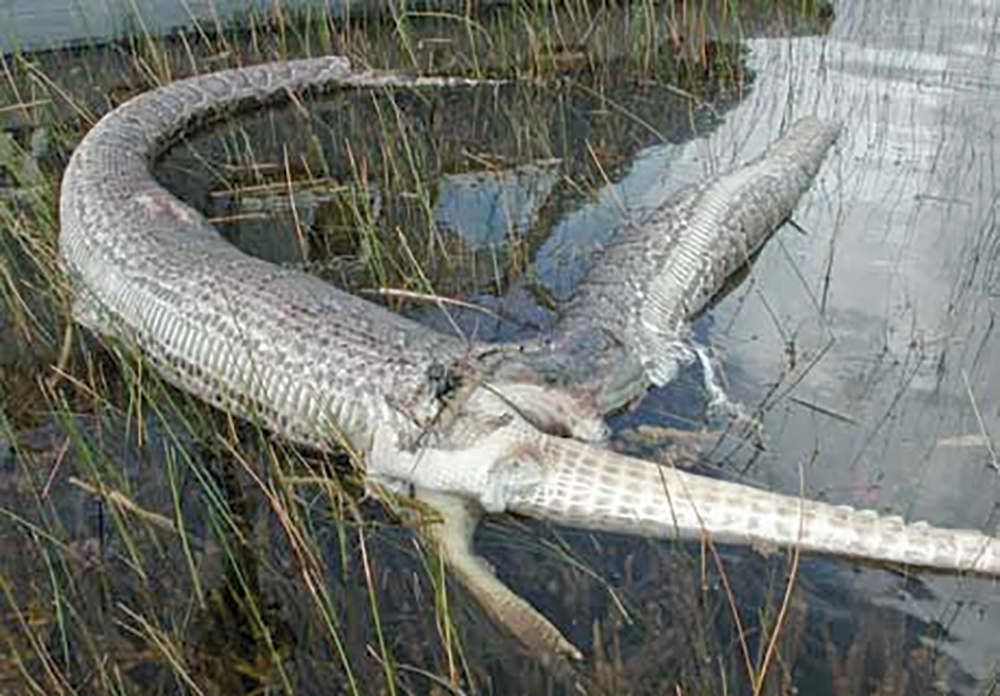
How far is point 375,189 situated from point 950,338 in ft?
9.11

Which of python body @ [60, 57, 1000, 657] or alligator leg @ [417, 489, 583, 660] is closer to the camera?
alligator leg @ [417, 489, 583, 660]

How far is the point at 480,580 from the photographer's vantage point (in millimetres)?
3076

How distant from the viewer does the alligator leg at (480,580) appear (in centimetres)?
289

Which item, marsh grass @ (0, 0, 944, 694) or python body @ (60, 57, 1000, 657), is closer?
marsh grass @ (0, 0, 944, 694)

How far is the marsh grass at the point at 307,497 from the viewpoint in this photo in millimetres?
2875

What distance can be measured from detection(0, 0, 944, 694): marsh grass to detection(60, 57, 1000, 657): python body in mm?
97

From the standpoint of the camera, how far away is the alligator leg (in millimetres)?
2889

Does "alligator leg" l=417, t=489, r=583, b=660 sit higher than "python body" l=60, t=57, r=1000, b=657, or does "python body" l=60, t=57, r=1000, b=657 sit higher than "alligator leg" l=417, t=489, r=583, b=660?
"python body" l=60, t=57, r=1000, b=657

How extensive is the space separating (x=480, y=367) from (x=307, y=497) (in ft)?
2.22

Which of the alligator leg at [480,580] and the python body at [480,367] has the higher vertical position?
the python body at [480,367]

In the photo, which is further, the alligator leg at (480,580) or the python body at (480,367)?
the python body at (480,367)

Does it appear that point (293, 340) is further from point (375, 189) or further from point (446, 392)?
point (375, 189)

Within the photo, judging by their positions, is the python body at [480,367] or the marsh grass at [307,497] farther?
the python body at [480,367]

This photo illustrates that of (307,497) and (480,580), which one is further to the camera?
(307,497)
